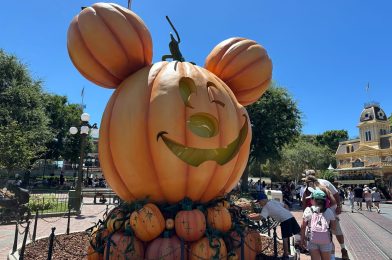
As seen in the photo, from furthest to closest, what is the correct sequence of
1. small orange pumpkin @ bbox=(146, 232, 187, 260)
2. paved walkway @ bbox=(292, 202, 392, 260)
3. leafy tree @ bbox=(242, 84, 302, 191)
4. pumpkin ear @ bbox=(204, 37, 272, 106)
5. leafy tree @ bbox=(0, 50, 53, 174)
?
1. leafy tree @ bbox=(0, 50, 53, 174)
2. leafy tree @ bbox=(242, 84, 302, 191)
3. paved walkway @ bbox=(292, 202, 392, 260)
4. pumpkin ear @ bbox=(204, 37, 272, 106)
5. small orange pumpkin @ bbox=(146, 232, 187, 260)

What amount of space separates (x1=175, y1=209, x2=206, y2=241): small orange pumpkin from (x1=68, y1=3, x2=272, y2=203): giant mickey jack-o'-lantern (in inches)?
15.9

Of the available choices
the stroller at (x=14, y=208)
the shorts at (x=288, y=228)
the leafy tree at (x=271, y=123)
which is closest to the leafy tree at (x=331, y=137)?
the leafy tree at (x=271, y=123)

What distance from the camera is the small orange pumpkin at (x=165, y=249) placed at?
354 centimetres

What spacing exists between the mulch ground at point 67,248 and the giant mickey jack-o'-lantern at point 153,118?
154 cm

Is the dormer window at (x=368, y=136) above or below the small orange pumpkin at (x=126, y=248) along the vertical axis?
above

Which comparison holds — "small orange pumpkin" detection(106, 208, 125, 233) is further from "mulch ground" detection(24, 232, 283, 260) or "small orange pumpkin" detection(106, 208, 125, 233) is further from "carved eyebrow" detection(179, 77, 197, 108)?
"carved eyebrow" detection(179, 77, 197, 108)

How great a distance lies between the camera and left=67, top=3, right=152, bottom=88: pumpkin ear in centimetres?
412

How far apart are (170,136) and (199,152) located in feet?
1.47

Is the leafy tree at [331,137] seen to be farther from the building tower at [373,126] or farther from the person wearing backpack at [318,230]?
the person wearing backpack at [318,230]

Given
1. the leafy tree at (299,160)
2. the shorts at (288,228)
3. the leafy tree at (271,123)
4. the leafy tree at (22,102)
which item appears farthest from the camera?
the leafy tree at (299,160)

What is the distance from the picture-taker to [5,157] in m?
17.0

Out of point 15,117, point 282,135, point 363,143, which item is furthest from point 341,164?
point 15,117

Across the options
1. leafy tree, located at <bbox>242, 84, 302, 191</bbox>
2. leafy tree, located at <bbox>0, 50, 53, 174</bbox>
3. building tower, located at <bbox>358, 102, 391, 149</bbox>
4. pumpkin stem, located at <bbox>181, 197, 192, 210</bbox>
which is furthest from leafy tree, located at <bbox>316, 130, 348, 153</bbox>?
pumpkin stem, located at <bbox>181, 197, 192, 210</bbox>

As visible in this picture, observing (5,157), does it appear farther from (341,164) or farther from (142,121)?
(341,164)
